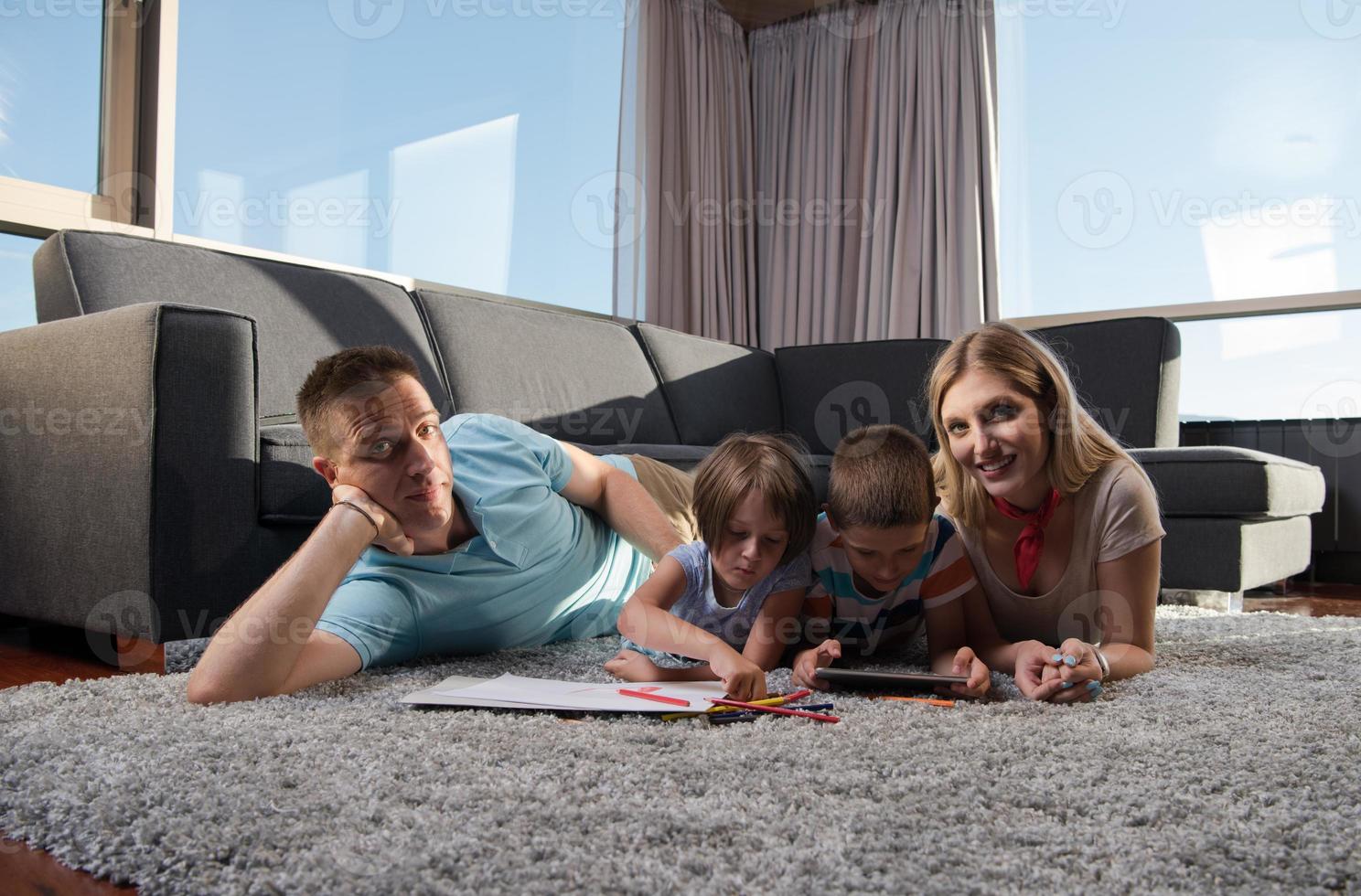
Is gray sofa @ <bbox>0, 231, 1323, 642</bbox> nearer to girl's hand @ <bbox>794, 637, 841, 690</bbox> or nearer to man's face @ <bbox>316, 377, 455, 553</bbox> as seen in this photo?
man's face @ <bbox>316, 377, 455, 553</bbox>

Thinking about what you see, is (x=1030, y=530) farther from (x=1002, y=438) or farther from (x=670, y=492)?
(x=670, y=492)

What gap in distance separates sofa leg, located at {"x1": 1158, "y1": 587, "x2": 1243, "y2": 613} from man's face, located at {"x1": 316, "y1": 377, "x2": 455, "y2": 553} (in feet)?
6.31

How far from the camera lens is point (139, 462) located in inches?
59.5

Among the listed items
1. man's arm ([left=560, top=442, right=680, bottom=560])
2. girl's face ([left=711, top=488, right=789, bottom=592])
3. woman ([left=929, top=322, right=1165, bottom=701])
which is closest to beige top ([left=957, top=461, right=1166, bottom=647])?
woman ([left=929, top=322, right=1165, bottom=701])

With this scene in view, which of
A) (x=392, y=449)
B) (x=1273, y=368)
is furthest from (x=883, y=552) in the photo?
(x=1273, y=368)

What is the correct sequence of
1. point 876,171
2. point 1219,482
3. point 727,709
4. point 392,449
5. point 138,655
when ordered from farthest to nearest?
point 876,171
point 1219,482
point 138,655
point 392,449
point 727,709

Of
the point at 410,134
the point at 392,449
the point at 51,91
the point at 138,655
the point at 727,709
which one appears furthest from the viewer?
the point at 410,134

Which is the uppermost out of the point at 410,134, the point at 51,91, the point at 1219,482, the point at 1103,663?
the point at 410,134

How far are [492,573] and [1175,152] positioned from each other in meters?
3.66

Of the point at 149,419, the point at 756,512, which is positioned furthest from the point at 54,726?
the point at 756,512

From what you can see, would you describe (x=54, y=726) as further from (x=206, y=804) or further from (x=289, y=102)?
(x=289, y=102)

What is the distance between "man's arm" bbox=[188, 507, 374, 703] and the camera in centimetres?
117

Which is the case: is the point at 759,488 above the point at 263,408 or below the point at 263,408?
below

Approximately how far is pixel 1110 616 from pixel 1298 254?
310cm
